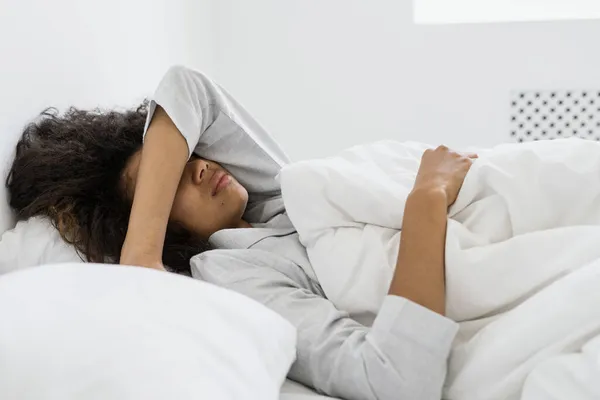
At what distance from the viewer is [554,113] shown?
7.60ft

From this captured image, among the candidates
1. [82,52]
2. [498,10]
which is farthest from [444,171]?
[498,10]

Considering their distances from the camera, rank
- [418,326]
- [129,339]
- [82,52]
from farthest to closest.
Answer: [82,52] < [418,326] < [129,339]

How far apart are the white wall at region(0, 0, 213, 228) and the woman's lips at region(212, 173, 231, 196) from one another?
0.33 meters

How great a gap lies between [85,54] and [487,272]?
942 mm

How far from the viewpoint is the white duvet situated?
0.77 m

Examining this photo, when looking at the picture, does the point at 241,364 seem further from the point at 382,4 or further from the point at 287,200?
the point at 382,4

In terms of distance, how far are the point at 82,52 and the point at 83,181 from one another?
34cm

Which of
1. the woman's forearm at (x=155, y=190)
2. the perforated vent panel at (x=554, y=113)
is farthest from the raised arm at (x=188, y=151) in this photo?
the perforated vent panel at (x=554, y=113)

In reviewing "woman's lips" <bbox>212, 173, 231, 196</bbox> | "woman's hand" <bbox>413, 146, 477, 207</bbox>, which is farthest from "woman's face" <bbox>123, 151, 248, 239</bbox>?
"woman's hand" <bbox>413, 146, 477, 207</bbox>

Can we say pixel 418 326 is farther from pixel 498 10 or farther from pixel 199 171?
pixel 498 10

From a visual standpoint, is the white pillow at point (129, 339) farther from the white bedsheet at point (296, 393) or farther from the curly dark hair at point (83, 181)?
the curly dark hair at point (83, 181)

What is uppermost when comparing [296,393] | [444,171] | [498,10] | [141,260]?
[498,10]

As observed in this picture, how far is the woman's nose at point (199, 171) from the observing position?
1.20 metres

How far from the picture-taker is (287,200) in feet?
3.54
